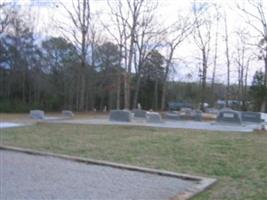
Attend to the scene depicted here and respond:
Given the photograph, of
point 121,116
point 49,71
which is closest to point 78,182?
point 121,116

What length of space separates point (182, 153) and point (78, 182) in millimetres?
3393

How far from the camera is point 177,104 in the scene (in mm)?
49969

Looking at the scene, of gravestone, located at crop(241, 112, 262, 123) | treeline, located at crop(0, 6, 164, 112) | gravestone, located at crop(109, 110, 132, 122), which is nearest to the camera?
gravestone, located at crop(109, 110, 132, 122)

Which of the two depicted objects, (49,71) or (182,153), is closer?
(182,153)

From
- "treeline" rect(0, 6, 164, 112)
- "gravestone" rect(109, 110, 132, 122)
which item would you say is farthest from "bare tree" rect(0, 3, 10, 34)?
"gravestone" rect(109, 110, 132, 122)

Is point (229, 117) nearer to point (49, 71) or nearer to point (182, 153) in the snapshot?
point (182, 153)

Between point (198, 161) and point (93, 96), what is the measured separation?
35.3 m

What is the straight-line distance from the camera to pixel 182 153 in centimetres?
979

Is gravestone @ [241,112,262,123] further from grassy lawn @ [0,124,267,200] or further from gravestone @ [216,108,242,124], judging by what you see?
grassy lawn @ [0,124,267,200]

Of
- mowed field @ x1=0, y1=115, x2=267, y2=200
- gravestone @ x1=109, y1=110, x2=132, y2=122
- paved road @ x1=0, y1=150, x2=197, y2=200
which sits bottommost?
paved road @ x1=0, y1=150, x2=197, y2=200

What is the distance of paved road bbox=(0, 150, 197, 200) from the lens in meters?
6.12

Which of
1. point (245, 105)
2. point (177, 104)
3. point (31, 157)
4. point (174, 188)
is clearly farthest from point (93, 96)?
point (174, 188)

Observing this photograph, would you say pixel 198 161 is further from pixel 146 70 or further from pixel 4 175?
pixel 146 70

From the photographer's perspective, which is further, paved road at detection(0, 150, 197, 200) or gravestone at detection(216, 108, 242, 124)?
gravestone at detection(216, 108, 242, 124)
